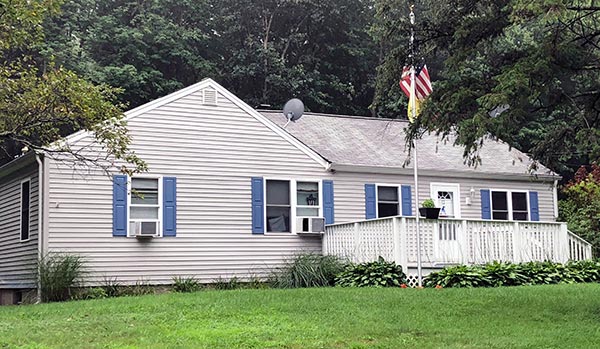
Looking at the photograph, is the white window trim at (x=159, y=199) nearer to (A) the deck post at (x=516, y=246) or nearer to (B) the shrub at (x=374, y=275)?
(B) the shrub at (x=374, y=275)

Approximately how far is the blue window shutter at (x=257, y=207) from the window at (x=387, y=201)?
3120 mm

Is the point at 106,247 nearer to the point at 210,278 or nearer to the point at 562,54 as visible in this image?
the point at 210,278

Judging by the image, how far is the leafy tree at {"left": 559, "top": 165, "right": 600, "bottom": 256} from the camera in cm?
2002

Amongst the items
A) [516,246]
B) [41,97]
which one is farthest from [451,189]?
[41,97]

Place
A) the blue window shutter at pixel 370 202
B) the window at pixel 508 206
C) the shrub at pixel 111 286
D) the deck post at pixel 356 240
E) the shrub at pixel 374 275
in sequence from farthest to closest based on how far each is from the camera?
the window at pixel 508 206 < the blue window shutter at pixel 370 202 < the deck post at pixel 356 240 < the shrub at pixel 111 286 < the shrub at pixel 374 275

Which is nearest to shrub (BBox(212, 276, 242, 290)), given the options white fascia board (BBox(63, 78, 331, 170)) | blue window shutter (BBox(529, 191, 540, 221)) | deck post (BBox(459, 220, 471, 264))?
white fascia board (BBox(63, 78, 331, 170))

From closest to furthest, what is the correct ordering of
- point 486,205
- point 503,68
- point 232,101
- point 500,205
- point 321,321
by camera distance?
point 321,321
point 503,68
point 232,101
point 486,205
point 500,205

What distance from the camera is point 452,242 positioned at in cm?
1541

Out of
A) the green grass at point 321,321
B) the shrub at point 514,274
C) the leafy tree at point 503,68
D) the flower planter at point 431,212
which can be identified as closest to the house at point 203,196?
the shrub at point 514,274

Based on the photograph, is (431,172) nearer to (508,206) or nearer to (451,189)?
(451,189)

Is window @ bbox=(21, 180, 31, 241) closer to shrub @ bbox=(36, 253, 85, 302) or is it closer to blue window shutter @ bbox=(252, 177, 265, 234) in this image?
shrub @ bbox=(36, 253, 85, 302)

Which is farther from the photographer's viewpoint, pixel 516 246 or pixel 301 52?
pixel 301 52

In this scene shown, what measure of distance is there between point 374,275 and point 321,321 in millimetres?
5671

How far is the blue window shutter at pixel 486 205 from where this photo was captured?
19.2 metres
